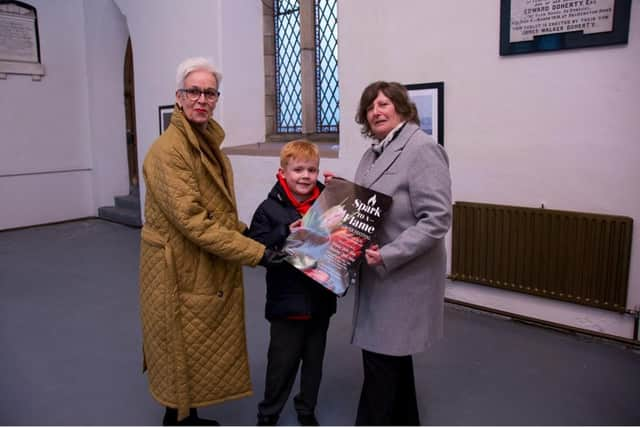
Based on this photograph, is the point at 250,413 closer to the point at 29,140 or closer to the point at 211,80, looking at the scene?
the point at 211,80

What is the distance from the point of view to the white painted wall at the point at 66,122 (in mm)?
6926

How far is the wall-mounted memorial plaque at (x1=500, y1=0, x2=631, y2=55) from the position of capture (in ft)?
9.48

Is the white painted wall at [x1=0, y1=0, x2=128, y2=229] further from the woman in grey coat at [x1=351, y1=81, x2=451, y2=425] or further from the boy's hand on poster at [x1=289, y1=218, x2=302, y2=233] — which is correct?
the woman in grey coat at [x1=351, y1=81, x2=451, y2=425]

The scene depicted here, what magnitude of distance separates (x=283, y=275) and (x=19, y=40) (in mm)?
6435

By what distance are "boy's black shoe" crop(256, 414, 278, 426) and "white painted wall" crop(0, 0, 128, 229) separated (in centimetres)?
603

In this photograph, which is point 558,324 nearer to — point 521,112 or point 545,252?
point 545,252

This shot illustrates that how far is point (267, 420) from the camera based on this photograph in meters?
2.19

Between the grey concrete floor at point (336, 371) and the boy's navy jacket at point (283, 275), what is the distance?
0.60 meters

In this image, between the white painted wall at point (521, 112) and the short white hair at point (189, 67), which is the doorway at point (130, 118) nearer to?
the white painted wall at point (521, 112)

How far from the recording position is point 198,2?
5391mm

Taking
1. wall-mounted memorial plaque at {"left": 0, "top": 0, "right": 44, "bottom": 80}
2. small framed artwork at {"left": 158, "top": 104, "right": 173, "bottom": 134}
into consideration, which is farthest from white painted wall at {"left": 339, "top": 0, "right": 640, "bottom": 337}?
wall-mounted memorial plaque at {"left": 0, "top": 0, "right": 44, "bottom": 80}

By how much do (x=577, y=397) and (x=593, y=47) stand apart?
183 centimetres

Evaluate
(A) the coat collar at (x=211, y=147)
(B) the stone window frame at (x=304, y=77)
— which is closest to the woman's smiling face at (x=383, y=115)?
(A) the coat collar at (x=211, y=147)

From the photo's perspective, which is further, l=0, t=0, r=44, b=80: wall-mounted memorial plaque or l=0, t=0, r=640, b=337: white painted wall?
l=0, t=0, r=44, b=80: wall-mounted memorial plaque
